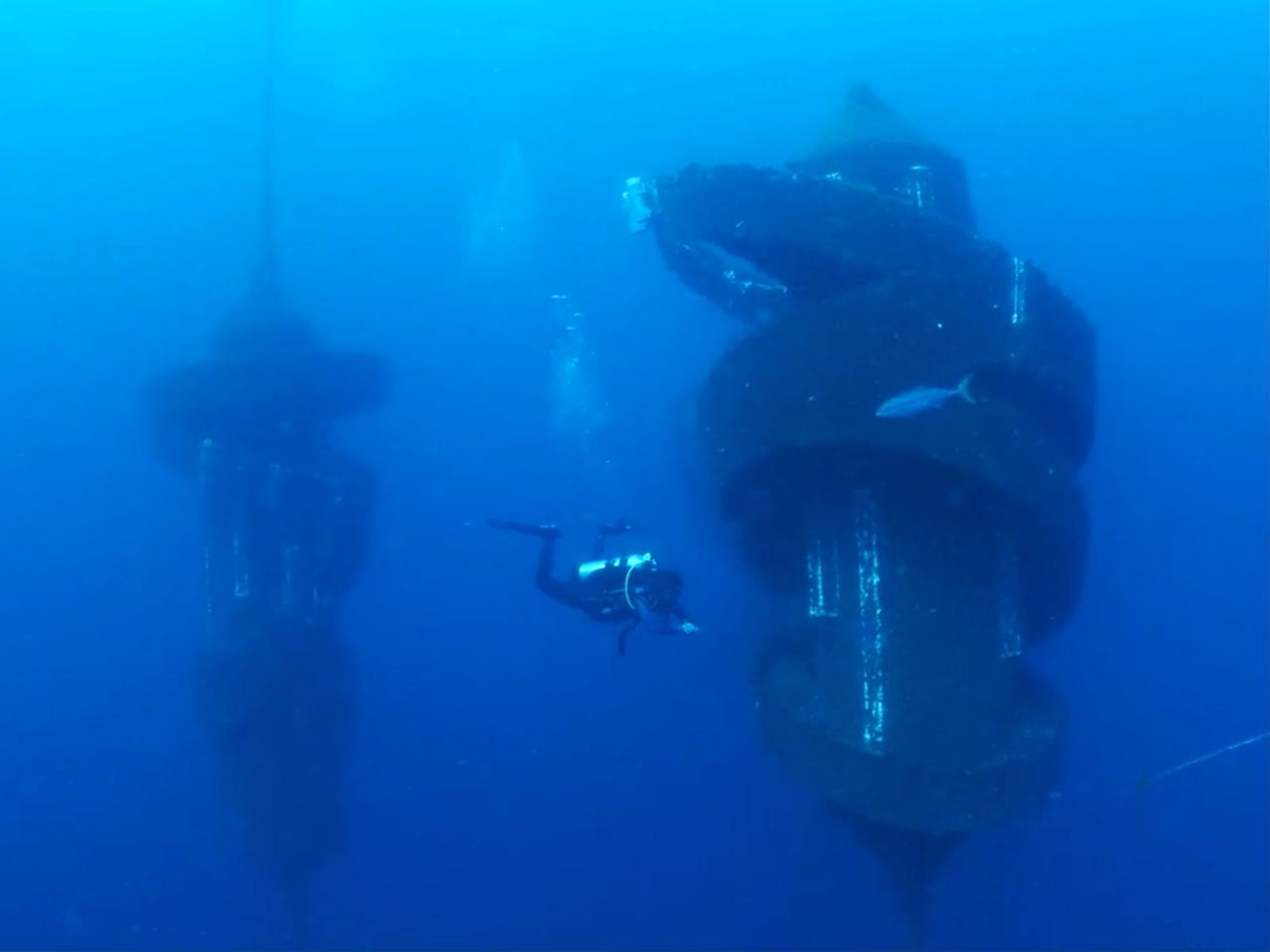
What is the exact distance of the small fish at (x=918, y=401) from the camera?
244 inches

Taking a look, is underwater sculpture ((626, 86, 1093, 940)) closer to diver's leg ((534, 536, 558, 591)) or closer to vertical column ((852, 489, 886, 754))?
vertical column ((852, 489, 886, 754))

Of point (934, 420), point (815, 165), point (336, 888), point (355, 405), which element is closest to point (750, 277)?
point (815, 165)

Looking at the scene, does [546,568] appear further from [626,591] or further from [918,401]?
[918,401]

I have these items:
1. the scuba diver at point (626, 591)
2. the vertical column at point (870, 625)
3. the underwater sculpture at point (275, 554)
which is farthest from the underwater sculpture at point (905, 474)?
the underwater sculpture at point (275, 554)

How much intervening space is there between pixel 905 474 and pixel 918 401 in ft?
2.18

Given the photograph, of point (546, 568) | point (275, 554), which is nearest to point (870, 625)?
point (546, 568)

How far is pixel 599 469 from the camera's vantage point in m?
25.2

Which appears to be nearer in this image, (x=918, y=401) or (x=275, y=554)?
(x=918, y=401)

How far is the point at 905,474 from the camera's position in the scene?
670cm

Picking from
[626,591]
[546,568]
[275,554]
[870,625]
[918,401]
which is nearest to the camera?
[918,401]

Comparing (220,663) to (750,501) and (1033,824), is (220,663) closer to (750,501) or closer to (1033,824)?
(750,501)

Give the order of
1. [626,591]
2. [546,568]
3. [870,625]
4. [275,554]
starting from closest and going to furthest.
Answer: [626,591]
[870,625]
[546,568]
[275,554]

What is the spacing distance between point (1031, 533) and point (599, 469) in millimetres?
18742

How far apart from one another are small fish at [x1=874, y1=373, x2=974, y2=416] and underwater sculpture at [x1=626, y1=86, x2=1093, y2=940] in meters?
0.02
